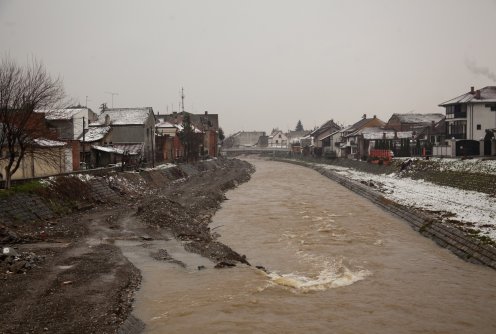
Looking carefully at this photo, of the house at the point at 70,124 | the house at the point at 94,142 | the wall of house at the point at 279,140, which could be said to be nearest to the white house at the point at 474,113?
the house at the point at 94,142

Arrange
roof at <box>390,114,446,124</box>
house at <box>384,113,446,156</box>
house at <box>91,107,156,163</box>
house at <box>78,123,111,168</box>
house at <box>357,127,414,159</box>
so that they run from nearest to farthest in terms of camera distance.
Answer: house at <box>78,123,111,168</box>
house at <box>91,107,156,163</box>
house at <box>357,127,414,159</box>
house at <box>384,113,446,156</box>
roof at <box>390,114,446,124</box>

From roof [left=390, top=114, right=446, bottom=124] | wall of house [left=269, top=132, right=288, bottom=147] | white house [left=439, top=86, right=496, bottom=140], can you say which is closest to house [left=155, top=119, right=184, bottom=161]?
white house [left=439, top=86, right=496, bottom=140]

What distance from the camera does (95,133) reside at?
169 feet

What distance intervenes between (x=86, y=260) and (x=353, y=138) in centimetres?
7412

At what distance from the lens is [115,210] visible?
29406 mm

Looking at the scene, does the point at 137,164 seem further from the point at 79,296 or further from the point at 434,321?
the point at 434,321

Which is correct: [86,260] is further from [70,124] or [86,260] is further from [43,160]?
[70,124]

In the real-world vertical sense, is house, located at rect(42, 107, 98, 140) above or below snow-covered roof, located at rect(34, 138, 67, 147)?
above

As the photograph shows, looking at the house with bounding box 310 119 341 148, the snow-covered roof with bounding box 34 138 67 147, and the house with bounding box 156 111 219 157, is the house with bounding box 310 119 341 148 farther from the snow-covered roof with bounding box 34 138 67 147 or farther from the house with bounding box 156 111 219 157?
the snow-covered roof with bounding box 34 138 67 147

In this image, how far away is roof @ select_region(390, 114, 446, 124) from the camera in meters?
83.9

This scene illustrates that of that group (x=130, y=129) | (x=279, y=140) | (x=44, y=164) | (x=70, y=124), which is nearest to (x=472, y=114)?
(x=130, y=129)

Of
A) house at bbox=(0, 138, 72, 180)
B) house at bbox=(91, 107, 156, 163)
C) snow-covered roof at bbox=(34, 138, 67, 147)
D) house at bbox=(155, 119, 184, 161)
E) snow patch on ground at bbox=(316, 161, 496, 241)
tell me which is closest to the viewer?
snow patch on ground at bbox=(316, 161, 496, 241)

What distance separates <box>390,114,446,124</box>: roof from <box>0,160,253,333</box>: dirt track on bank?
60.4 metres

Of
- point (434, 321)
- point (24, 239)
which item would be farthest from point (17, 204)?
point (434, 321)
